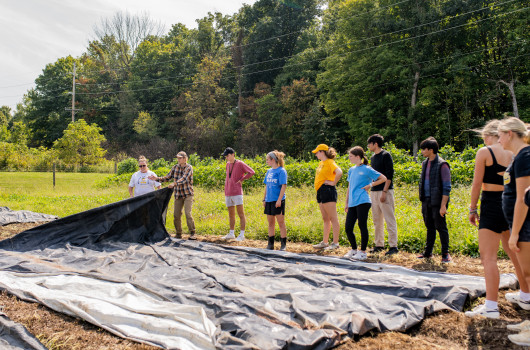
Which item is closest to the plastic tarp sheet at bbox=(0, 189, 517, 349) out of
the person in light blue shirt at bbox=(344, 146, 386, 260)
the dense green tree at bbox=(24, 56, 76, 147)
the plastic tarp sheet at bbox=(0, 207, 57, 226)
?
the person in light blue shirt at bbox=(344, 146, 386, 260)

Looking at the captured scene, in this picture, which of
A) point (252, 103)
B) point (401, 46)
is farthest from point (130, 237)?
point (252, 103)

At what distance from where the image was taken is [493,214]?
340 centimetres

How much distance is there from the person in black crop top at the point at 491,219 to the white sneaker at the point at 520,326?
236 millimetres

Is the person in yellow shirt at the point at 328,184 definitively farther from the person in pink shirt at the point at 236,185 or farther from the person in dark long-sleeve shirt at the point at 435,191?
the person in pink shirt at the point at 236,185

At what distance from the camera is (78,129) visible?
31.4 metres

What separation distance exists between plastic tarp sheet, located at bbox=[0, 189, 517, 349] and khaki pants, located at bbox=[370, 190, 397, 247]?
41.5 inches

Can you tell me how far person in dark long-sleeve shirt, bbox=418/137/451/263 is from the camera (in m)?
5.30

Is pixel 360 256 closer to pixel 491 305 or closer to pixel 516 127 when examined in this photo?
pixel 491 305

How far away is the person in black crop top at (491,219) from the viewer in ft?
11.0

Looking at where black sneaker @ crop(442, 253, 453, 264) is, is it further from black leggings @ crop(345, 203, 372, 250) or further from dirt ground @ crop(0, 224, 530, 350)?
dirt ground @ crop(0, 224, 530, 350)

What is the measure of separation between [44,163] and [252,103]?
2055 cm

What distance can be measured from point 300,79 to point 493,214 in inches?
1370

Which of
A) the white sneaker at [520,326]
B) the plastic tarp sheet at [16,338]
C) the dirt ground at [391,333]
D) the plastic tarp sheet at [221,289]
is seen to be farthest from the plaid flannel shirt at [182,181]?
the white sneaker at [520,326]

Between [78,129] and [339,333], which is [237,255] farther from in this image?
[78,129]
